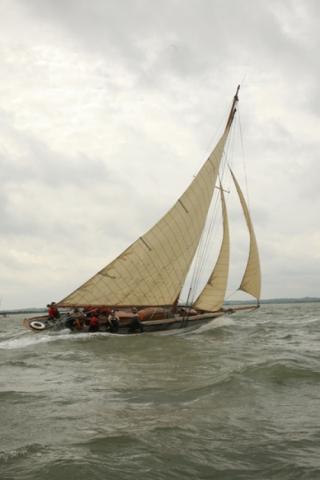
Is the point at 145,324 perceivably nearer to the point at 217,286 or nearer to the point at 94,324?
the point at 94,324

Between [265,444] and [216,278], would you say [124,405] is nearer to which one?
[265,444]

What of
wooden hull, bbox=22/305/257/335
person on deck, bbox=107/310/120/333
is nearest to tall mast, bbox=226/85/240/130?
wooden hull, bbox=22/305/257/335

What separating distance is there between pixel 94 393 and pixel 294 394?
4216 mm

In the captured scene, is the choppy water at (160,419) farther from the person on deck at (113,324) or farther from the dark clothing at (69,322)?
the dark clothing at (69,322)

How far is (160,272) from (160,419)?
18.0 meters

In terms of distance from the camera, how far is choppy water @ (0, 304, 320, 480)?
19.4 feet

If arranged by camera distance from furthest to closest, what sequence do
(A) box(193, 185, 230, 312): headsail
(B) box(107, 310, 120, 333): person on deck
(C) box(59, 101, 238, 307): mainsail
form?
(A) box(193, 185, 230, 312): headsail, (C) box(59, 101, 238, 307): mainsail, (B) box(107, 310, 120, 333): person on deck

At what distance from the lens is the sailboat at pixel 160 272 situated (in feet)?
81.9

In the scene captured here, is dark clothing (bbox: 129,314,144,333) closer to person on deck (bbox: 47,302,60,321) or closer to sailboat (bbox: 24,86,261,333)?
sailboat (bbox: 24,86,261,333)

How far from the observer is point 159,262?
2581 cm

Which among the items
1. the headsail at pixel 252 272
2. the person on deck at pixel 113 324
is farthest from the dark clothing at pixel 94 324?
the headsail at pixel 252 272

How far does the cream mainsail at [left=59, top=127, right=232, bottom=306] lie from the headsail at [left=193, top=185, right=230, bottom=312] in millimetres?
2549

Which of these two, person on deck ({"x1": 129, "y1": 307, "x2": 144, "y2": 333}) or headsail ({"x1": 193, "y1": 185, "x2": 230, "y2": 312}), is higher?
headsail ({"x1": 193, "y1": 185, "x2": 230, "y2": 312})

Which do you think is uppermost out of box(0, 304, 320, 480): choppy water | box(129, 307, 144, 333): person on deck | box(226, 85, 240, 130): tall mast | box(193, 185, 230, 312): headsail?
box(226, 85, 240, 130): tall mast
